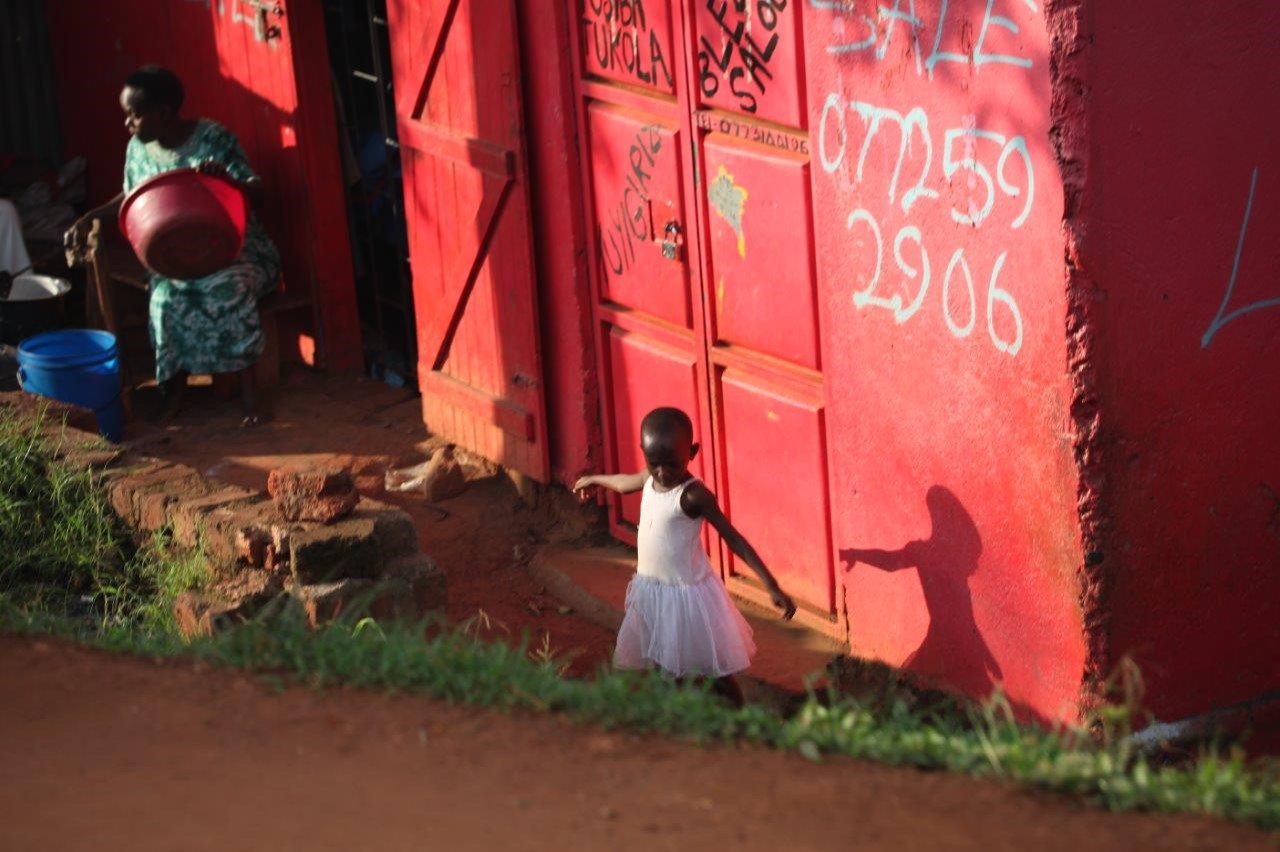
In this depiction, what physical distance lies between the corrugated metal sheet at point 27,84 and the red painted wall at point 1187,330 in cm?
947

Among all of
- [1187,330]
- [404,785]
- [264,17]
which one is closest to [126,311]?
[264,17]

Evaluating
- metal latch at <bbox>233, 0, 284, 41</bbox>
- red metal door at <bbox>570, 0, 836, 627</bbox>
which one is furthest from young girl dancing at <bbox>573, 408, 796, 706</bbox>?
metal latch at <bbox>233, 0, 284, 41</bbox>

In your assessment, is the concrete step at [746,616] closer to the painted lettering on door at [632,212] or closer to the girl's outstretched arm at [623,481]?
the girl's outstretched arm at [623,481]

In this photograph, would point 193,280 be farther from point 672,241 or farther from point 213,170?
point 672,241

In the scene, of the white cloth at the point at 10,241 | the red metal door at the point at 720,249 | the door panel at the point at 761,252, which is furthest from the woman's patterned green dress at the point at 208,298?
the door panel at the point at 761,252

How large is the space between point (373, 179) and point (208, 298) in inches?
46.0

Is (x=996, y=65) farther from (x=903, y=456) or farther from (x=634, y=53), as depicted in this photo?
(x=634, y=53)

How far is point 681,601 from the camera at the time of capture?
549cm

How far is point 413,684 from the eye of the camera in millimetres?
4223

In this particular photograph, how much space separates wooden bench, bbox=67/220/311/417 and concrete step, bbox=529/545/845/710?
3028 millimetres

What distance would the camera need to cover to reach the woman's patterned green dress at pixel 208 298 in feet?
30.2

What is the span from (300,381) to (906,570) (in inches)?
205

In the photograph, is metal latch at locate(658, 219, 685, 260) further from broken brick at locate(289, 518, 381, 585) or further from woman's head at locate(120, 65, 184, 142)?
woman's head at locate(120, 65, 184, 142)

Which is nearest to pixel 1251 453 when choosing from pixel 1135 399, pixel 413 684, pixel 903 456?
pixel 1135 399
